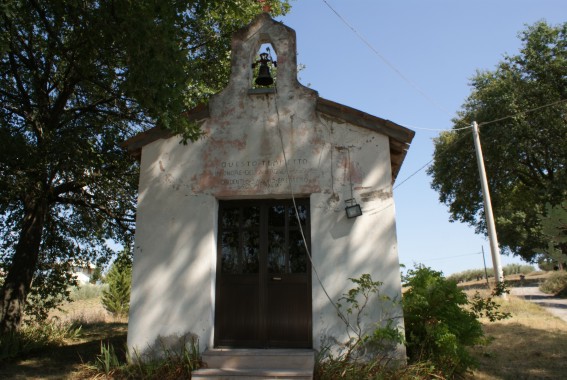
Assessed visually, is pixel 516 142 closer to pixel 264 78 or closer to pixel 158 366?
pixel 264 78

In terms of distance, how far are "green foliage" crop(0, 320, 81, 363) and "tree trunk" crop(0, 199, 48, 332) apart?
15.7 inches

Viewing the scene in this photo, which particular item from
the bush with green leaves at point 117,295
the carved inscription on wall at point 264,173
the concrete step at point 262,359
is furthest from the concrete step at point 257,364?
the bush with green leaves at point 117,295

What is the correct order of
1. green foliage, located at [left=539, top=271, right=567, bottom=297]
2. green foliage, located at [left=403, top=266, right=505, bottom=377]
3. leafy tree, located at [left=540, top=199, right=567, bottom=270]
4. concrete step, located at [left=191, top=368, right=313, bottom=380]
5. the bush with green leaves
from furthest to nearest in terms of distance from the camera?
the bush with green leaves < green foliage, located at [left=539, top=271, right=567, bottom=297] < green foliage, located at [left=403, top=266, right=505, bottom=377] < concrete step, located at [left=191, top=368, right=313, bottom=380] < leafy tree, located at [left=540, top=199, right=567, bottom=270]

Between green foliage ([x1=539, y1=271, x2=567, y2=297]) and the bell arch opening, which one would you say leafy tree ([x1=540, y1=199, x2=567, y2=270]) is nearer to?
the bell arch opening

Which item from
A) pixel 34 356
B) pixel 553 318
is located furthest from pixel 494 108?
pixel 34 356

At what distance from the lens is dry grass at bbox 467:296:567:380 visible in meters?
7.05

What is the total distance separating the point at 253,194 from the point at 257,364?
2.76 metres

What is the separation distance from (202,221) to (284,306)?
80.2 inches

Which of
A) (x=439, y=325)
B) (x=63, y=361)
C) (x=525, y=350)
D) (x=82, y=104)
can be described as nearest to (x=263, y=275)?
(x=439, y=325)

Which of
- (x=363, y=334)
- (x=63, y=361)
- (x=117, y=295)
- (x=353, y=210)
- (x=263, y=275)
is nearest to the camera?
(x=363, y=334)

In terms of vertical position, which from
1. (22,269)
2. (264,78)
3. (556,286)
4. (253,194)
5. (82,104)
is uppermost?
(82,104)

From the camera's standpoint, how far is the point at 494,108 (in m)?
23.5

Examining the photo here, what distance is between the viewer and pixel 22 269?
989 centimetres

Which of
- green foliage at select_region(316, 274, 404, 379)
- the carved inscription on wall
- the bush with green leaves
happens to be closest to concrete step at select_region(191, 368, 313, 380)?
green foliage at select_region(316, 274, 404, 379)
